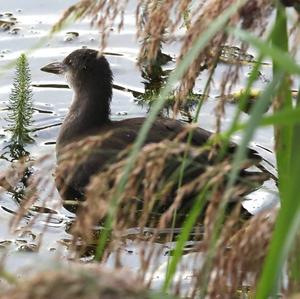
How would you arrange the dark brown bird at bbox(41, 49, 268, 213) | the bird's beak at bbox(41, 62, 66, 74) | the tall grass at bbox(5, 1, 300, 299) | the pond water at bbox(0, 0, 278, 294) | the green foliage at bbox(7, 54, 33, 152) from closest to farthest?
the tall grass at bbox(5, 1, 300, 299), the green foliage at bbox(7, 54, 33, 152), the pond water at bbox(0, 0, 278, 294), the dark brown bird at bbox(41, 49, 268, 213), the bird's beak at bbox(41, 62, 66, 74)

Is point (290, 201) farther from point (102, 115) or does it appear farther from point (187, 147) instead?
point (102, 115)

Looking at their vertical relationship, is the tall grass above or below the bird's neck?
above

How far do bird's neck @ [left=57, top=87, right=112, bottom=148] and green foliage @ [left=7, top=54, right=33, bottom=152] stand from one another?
305mm

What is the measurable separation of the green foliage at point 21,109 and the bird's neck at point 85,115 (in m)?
0.30

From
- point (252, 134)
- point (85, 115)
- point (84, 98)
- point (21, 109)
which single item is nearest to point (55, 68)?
point (84, 98)

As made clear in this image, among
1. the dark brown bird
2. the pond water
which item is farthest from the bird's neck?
the pond water

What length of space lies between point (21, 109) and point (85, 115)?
89cm

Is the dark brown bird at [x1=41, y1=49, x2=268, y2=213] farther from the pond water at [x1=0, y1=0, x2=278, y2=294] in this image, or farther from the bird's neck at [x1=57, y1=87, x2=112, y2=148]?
the pond water at [x1=0, y1=0, x2=278, y2=294]

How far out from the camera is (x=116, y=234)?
93.1 inches

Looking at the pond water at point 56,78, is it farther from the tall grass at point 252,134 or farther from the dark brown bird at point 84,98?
the tall grass at point 252,134

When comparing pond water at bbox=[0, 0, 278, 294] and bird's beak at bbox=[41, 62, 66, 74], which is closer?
pond water at bbox=[0, 0, 278, 294]

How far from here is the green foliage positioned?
6.30m

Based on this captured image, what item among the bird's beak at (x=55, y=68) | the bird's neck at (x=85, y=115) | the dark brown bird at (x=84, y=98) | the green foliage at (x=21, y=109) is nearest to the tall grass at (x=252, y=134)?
the green foliage at (x=21, y=109)

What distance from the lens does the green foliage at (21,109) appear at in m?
6.30
